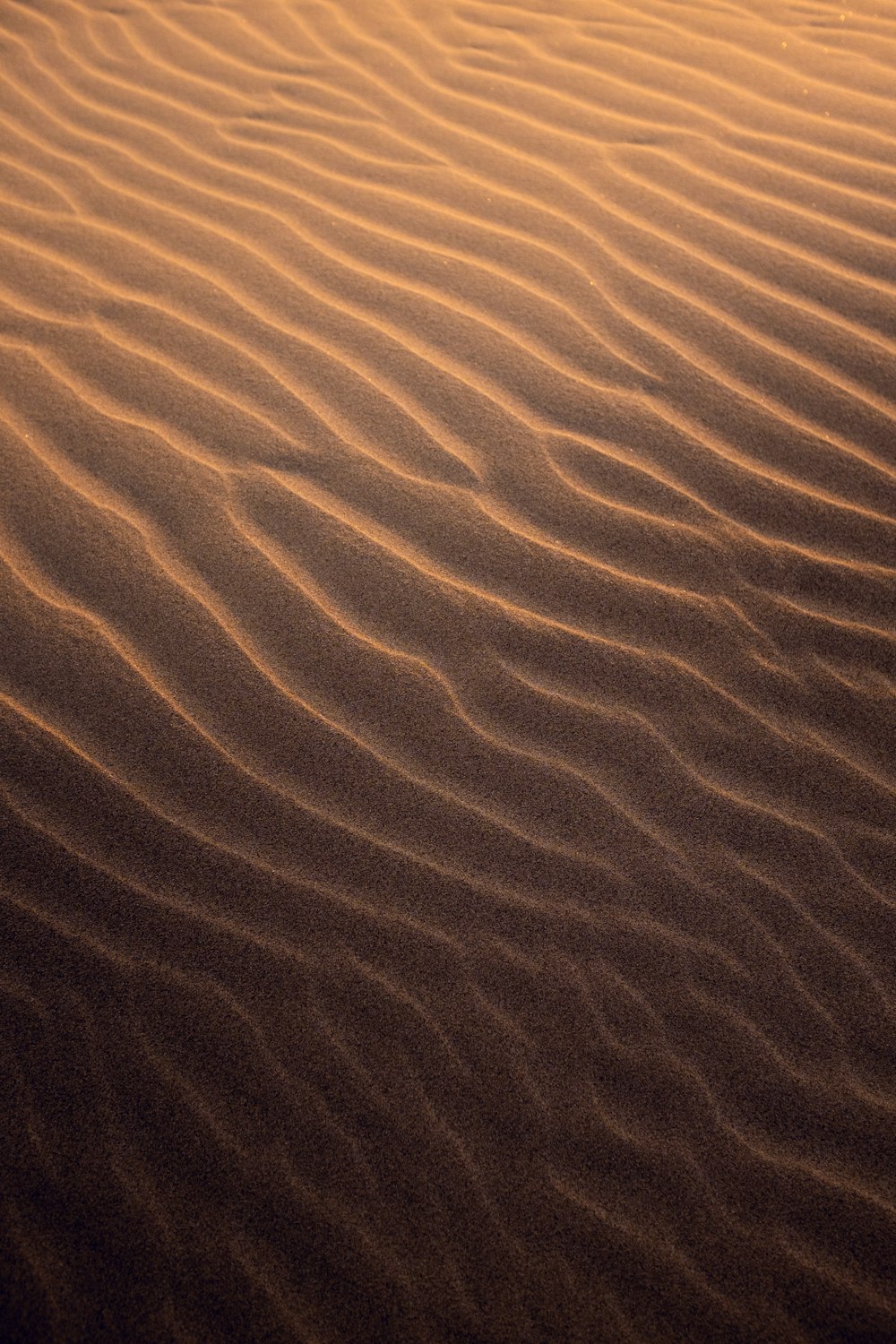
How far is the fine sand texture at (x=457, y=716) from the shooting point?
1.53m

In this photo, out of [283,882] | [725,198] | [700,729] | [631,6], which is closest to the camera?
[283,882]

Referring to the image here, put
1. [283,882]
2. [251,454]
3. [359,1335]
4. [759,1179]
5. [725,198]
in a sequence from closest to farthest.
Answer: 1. [359,1335]
2. [759,1179]
3. [283,882]
4. [251,454]
5. [725,198]

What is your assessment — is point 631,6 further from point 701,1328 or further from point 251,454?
point 701,1328

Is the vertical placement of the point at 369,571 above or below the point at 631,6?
below

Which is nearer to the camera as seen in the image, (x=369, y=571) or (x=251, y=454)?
(x=369, y=571)

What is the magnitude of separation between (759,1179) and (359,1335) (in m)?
0.71

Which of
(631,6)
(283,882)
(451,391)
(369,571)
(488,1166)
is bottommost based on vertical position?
(488,1166)

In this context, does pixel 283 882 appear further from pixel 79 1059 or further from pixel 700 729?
pixel 700 729

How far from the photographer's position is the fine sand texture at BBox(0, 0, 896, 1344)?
1.53 metres

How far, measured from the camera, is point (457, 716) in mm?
2020

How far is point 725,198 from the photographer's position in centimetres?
288

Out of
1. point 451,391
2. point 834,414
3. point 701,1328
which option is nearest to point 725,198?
point 834,414

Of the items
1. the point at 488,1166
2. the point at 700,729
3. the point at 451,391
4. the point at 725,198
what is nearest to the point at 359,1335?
the point at 488,1166

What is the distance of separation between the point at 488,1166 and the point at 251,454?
176cm
